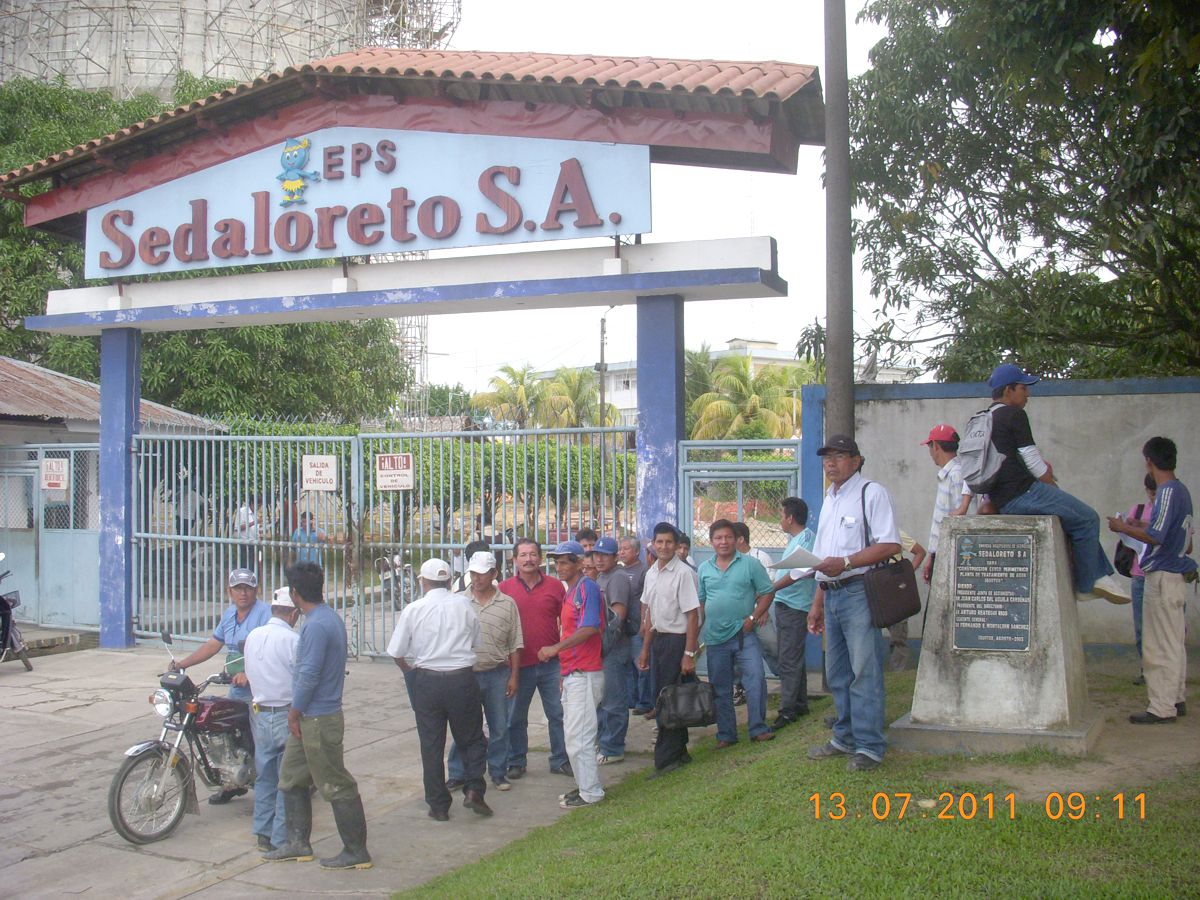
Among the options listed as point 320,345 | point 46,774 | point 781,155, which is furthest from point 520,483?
point 320,345

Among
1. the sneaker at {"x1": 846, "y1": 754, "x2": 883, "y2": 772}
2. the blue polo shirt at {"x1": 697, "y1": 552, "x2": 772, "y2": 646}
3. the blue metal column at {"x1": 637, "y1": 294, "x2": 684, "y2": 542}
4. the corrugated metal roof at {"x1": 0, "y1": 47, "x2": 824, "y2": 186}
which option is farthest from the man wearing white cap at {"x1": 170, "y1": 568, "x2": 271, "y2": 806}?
the corrugated metal roof at {"x1": 0, "y1": 47, "x2": 824, "y2": 186}

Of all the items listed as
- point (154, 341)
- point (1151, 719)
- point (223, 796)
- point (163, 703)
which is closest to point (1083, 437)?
point (1151, 719)

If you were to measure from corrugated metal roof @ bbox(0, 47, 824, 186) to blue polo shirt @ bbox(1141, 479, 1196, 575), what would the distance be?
4726 mm

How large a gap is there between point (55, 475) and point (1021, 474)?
1222cm

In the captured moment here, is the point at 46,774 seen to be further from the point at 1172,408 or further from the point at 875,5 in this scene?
the point at 875,5

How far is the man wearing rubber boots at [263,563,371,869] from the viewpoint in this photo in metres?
6.02

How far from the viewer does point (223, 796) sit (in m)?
7.32

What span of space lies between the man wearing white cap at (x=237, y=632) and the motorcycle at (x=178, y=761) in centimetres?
9

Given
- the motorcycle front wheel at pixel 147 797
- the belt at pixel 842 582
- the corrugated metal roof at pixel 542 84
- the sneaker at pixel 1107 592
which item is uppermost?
the corrugated metal roof at pixel 542 84

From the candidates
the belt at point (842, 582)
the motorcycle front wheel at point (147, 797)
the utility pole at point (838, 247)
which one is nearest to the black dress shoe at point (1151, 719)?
the belt at point (842, 582)

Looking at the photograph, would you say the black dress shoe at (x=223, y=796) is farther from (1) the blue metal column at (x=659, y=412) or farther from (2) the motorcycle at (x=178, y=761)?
(1) the blue metal column at (x=659, y=412)

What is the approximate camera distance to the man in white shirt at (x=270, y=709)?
6.34 metres

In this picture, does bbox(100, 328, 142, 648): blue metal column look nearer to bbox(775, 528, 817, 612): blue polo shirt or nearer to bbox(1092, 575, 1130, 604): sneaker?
bbox(775, 528, 817, 612): blue polo shirt

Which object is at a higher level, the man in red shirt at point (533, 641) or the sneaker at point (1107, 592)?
the sneaker at point (1107, 592)
